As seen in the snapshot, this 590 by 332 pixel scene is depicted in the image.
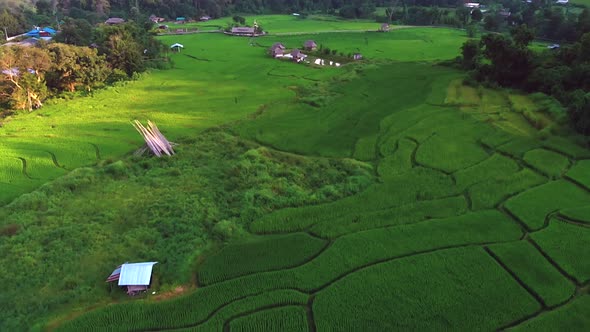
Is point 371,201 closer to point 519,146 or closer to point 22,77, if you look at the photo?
point 519,146

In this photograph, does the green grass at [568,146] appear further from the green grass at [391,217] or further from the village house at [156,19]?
the village house at [156,19]

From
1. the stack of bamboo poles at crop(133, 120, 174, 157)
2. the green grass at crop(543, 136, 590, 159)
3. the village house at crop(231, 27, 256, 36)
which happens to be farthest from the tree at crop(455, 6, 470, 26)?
the stack of bamboo poles at crop(133, 120, 174, 157)

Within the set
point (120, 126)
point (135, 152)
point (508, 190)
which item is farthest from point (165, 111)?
point (508, 190)

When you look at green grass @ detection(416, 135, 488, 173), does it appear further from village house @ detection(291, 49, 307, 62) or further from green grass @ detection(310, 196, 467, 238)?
village house @ detection(291, 49, 307, 62)

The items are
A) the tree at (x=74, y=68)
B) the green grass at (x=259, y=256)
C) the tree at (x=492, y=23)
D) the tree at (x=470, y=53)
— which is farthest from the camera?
the tree at (x=492, y=23)

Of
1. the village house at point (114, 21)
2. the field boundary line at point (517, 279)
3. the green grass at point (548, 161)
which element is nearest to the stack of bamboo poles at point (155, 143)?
the field boundary line at point (517, 279)

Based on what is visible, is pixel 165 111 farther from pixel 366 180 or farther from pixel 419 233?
pixel 419 233
